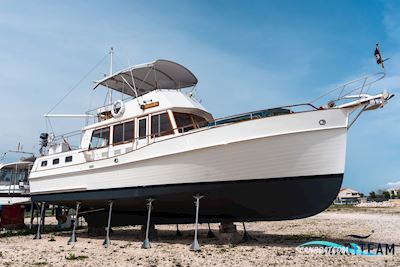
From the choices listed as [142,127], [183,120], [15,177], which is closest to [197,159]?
[183,120]

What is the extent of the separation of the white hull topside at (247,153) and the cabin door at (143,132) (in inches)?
18.8

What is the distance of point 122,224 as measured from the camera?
12.1 metres

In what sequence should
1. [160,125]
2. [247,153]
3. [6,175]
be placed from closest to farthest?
1. [247,153]
2. [160,125]
3. [6,175]

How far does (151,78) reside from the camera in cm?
1230

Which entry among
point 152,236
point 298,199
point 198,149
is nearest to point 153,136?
point 198,149

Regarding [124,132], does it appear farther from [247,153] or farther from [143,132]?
[247,153]

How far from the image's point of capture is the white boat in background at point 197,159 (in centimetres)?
841

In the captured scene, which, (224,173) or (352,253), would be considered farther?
(224,173)

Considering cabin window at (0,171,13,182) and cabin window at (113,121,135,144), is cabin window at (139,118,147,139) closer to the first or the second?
cabin window at (113,121,135,144)

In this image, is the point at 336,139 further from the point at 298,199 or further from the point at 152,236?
the point at 152,236

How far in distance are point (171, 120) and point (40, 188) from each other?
256 inches

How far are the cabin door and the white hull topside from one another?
477 mm

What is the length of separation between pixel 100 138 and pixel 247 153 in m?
5.76

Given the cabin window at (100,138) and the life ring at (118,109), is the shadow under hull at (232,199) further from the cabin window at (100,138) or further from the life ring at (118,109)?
the life ring at (118,109)
